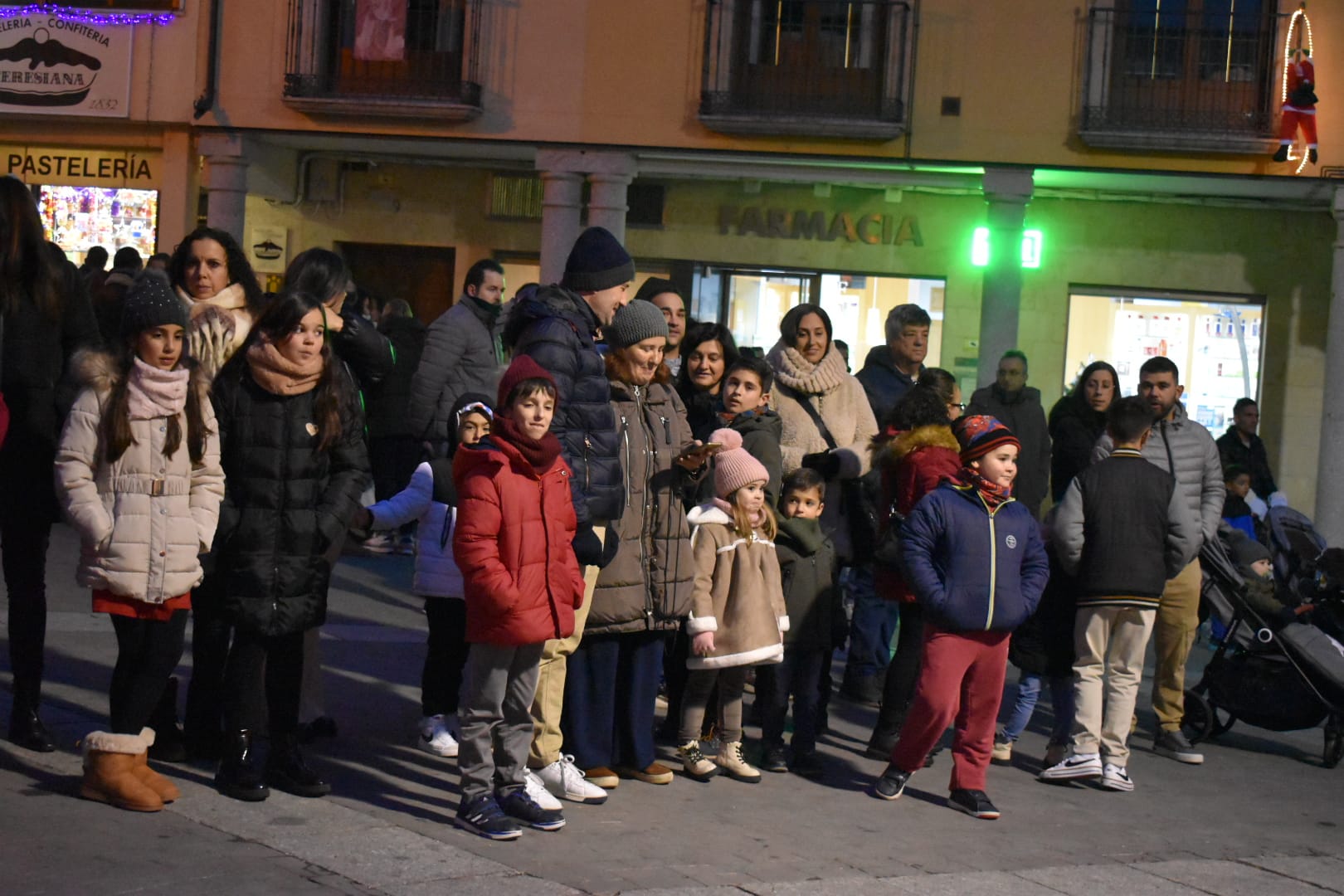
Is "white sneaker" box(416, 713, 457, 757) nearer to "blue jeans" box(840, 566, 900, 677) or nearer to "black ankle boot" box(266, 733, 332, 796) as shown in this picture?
"black ankle boot" box(266, 733, 332, 796)

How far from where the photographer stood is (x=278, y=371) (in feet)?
20.2

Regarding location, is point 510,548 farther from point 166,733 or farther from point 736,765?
point 736,765

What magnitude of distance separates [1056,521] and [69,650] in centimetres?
494

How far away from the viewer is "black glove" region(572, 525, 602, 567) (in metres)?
6.31

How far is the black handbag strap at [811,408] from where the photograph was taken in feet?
28.2

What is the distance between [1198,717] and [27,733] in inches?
227

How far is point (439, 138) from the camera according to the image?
19.5 meters

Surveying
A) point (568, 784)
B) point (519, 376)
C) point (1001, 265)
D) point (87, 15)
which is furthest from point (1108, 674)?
point (87, 15)

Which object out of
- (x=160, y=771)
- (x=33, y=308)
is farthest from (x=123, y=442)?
(x=160, y=771)

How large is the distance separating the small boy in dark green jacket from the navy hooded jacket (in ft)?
2.03

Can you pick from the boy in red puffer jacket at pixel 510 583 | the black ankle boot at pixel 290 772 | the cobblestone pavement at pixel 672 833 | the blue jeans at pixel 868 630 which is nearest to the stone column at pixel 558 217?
the blue jeans at pixel 868 630

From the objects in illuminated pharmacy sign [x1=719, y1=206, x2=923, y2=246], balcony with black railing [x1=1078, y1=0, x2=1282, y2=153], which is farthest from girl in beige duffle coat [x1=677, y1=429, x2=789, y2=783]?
illuminated pharmacy sign [x1=719, y1=206, x2=923, y2=246]

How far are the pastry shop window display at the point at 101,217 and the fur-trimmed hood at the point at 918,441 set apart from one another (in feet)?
48.6

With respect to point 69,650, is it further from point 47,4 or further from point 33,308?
point 47,4
